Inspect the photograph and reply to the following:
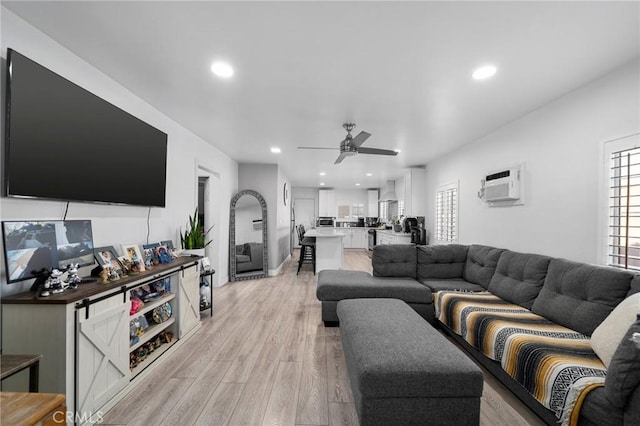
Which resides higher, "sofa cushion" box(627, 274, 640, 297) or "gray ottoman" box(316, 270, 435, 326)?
"sofa cushion" box(627, 274, 640, 297)

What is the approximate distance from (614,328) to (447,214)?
3511 millimetres

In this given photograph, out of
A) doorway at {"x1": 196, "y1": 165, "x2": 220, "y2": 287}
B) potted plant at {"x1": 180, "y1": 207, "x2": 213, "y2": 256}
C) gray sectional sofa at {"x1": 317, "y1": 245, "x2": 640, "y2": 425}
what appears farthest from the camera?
doorway at {"x1": 196, "y1": 165, "x2": 220, "y2": 287}

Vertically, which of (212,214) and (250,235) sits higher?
(212,214)

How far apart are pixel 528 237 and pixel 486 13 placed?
2.50 m

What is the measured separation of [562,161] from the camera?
2.63m

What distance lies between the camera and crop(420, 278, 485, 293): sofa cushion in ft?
10.3

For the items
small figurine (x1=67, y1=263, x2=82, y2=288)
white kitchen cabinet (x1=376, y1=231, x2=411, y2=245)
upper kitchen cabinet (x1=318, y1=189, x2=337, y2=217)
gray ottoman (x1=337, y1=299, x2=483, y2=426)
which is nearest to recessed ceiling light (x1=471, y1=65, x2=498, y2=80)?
gray ottoman (x1=337, y1=299, x2=483, y2=426)

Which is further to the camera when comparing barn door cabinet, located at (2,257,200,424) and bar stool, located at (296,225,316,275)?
bar stool, located at (296,225,316,275)

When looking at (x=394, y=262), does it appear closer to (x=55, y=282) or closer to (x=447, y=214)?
(x=447, y=214)

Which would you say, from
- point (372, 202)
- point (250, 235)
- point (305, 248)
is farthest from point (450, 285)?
point (372, 202)

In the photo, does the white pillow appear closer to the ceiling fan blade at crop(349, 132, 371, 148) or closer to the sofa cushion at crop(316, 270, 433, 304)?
the sofa cushion at crop(316, 270, 433, 304)

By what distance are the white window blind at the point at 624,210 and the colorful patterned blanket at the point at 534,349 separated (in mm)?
755

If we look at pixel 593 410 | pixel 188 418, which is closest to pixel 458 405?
pixel 593 410

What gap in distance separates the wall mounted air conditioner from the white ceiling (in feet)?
2.18
